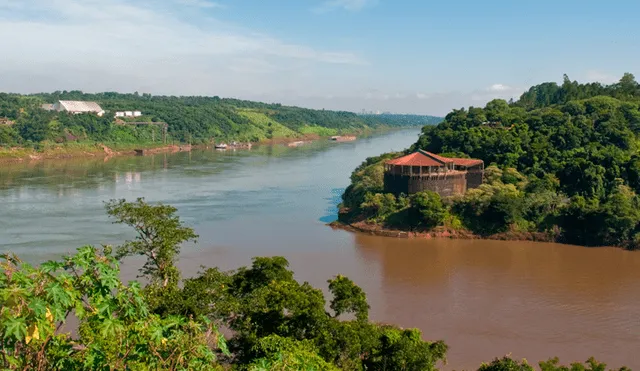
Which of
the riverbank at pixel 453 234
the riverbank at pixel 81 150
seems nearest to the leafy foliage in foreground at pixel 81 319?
the riverbank at pixel 453 234

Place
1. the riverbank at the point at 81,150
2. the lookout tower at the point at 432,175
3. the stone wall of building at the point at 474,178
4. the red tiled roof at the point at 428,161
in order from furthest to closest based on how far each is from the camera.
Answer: the riverbank at the point at 81,150
the stone wall of building at the point at 474,178
the red tiled roof at the point at 428,161
the lookout tower at the point at 432,175

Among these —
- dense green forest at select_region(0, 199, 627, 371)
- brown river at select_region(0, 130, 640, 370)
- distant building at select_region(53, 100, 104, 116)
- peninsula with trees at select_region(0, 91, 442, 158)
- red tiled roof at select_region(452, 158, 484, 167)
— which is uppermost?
distant building at select_region(53, 100, 104, 116)

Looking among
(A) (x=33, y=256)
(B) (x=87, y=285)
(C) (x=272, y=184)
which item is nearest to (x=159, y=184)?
(C) (x=272, y=184)

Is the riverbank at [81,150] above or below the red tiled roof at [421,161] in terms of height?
below

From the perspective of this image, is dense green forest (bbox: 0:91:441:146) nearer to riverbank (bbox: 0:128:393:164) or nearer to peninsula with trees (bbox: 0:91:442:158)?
peninsula with trees (bbox: 0:91:442:158)

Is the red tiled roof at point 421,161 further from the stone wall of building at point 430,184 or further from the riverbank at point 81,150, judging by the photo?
the riverbank at point 81,150

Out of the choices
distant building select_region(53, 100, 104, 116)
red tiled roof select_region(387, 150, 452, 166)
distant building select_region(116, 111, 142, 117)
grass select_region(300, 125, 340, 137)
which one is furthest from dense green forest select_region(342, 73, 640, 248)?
grass select_region(300, 125, 340, 137)

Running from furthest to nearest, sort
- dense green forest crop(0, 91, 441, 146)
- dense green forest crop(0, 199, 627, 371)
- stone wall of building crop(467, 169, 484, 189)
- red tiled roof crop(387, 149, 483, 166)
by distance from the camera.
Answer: dense green forest crop(0, 91, 441, 146)
stone wall of building crop(467, 169, 484, 189)
red tiled roof crop(387, 149, 483, 166)
dense green forest crop(0, 199, 627, 371)
